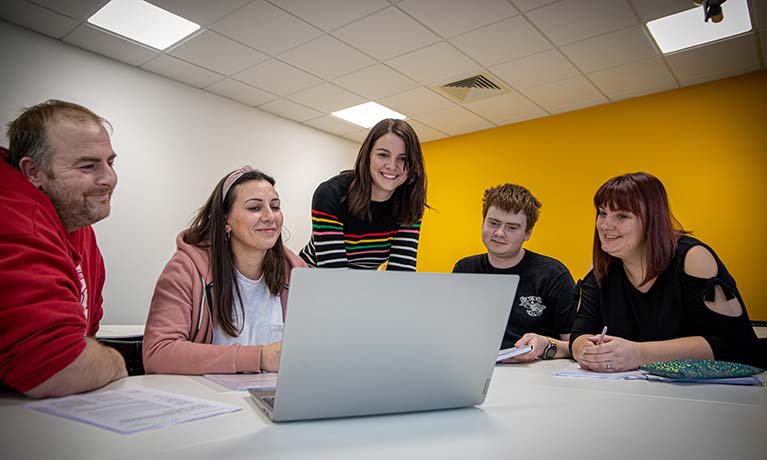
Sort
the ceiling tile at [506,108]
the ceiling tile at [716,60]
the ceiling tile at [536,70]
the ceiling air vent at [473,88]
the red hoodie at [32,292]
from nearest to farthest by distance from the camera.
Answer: the red hoodie at [32,292] → the ceiling tile at [716,60] → the ceiling tile at [536,70] → the ceiling air vent at [473,88] → the ceiling tile at [506,108]

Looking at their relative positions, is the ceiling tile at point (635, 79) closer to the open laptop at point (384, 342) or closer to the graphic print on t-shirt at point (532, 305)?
the graphic print on t-shirt at point (532, 305)

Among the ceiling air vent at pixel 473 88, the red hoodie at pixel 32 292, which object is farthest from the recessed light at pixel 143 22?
the red hoodie at pixel 32 292

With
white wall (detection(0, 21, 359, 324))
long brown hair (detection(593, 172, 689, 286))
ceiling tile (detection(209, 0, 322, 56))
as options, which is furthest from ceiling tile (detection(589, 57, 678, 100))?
white wall (detection(0, 21, 359, 324))

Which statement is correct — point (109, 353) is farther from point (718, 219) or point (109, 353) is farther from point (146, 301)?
point (718, 219)

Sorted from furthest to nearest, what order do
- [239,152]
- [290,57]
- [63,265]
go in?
[239,152]
[290,57]
[63,265]

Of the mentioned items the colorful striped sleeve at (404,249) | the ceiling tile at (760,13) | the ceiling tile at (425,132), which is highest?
the ceiling tile at (760,13)

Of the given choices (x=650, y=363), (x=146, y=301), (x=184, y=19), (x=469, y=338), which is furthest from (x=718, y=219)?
(x=146, y=301)

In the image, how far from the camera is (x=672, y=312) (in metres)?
1.41

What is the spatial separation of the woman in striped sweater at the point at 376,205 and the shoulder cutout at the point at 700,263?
1.01m

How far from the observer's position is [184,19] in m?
3.35

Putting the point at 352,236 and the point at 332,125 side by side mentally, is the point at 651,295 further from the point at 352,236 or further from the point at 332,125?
the point at 332,125

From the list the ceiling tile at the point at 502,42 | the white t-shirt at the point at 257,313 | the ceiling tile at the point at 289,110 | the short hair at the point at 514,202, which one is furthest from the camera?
the ceiling tile at the point at 289,110

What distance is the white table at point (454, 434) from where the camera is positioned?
1.91 ft

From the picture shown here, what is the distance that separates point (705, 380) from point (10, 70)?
4.34 m
